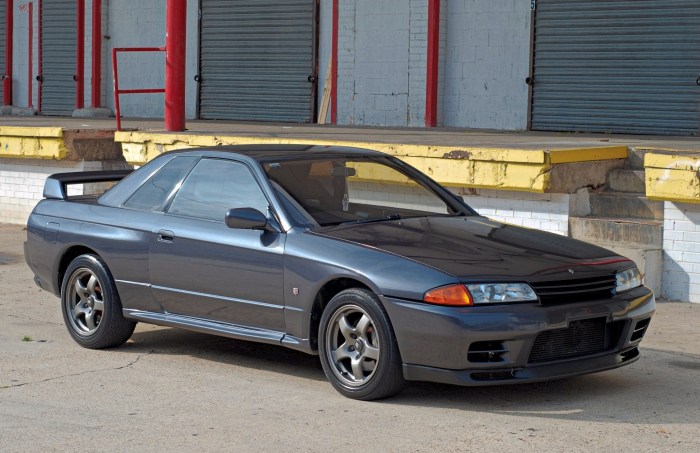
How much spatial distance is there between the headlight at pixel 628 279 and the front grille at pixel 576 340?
0.22 metres

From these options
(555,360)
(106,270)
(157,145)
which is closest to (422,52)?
(157,145)

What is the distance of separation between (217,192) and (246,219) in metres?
0.67

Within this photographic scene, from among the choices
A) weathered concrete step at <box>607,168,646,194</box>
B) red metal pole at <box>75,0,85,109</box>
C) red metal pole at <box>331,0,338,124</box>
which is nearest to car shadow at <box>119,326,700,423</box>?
weathered concrete step at <box>607,168,646,194</box>

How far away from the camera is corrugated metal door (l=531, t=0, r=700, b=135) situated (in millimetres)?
16391

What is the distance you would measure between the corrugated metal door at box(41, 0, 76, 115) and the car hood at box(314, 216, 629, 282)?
19.0 meters

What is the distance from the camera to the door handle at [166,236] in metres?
7.53

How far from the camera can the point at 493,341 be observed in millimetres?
6203

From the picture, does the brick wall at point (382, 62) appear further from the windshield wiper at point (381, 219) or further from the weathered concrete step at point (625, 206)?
the windshield wiper at point (381, 219)

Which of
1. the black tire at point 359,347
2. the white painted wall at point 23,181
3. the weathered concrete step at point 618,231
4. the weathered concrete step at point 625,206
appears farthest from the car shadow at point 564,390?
the white painted wall at point 23,181

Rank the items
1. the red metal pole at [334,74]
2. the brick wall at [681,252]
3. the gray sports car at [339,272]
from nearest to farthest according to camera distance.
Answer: the gray sports car at [339,272]
the brick wall at [681,252]
the red metal pole at [334,74]

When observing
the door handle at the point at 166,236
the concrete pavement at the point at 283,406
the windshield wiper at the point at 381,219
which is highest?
the windshield wiper at the point at 381,219

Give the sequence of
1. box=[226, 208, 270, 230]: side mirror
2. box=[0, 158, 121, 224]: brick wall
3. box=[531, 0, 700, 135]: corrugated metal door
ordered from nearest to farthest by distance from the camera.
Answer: box=[226, 208, 270, 230]: side mirror, box=[0, 158, 121, 224]: brick wall, box=[531, 0, 700, 135]: corrugated metal door

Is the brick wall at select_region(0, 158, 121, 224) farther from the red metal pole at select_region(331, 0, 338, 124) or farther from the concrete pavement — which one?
the concrete pavement

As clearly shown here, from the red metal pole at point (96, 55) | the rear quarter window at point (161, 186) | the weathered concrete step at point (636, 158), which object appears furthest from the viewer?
the red metal pole at point (96, 55)
